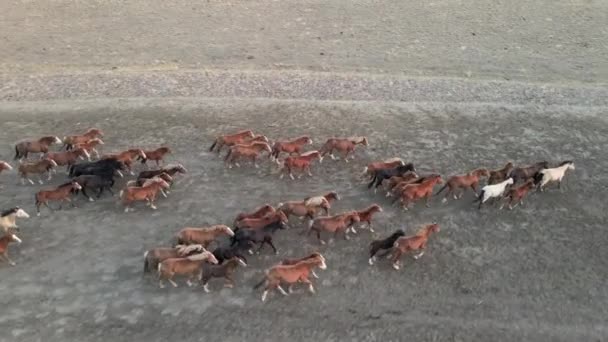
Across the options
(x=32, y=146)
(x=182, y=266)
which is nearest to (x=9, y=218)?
(x=32, y=146)

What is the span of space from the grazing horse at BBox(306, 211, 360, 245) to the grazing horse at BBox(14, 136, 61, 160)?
6.49 metres

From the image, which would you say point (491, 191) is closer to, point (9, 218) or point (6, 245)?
point (6, 245)

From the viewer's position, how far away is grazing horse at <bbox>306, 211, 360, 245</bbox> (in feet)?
35.8

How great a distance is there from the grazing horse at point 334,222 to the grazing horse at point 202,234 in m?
1.44

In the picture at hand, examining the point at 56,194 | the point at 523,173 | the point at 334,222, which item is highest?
the point at 56,194

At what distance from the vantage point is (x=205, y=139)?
14.7m

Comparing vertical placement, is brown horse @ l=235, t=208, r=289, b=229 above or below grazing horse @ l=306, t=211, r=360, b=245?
above

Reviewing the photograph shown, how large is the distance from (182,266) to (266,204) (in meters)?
2.67

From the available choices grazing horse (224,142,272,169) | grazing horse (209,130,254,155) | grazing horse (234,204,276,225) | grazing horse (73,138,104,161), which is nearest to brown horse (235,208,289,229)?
grazing horse (234,204,276,225)

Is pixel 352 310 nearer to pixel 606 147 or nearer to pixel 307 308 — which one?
pixel 307 308

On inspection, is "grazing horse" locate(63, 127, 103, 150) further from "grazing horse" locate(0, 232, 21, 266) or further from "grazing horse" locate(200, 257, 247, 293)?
"grazing horse" locate(200, 257, 247, 293)

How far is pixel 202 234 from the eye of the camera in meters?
10.8

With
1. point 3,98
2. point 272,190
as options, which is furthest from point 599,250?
point 3,98

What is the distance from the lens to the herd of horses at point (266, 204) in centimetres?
1000
